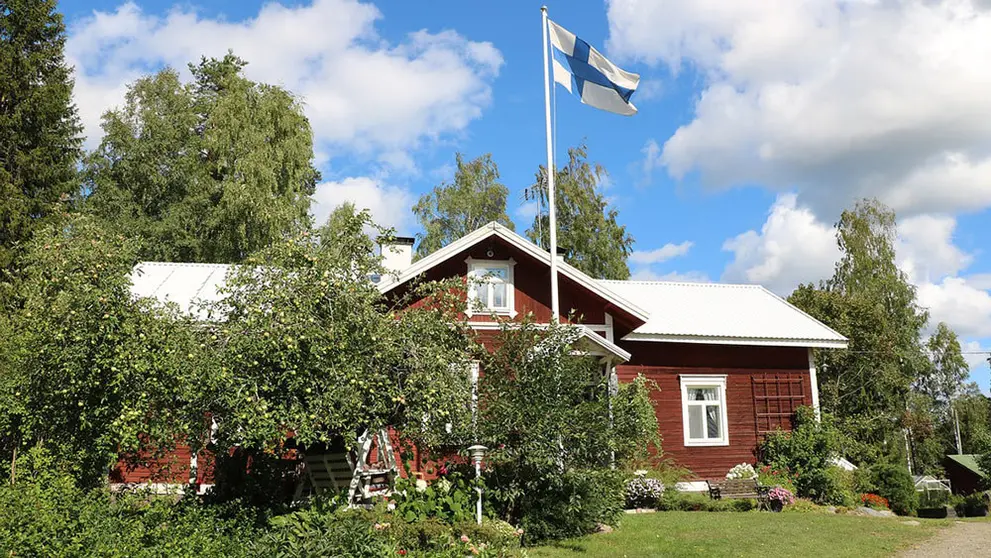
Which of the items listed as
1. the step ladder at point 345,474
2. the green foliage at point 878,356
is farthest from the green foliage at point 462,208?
the step ladder at point 345,474

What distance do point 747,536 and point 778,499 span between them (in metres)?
4.30

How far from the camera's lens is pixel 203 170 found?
29.8 meters

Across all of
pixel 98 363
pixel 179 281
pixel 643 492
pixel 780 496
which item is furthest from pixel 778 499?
pixel 179 281

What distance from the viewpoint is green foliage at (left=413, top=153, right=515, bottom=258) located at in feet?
124

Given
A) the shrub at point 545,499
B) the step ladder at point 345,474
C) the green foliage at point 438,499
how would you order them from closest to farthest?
the green foliage at point 438,499 < the shrub at point 545,499 < the step ladder at point 345,474

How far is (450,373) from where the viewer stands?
10.8m

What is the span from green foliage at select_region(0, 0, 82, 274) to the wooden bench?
64.3 feet

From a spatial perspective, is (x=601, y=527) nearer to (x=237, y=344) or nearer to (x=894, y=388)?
(x=237, y=344)

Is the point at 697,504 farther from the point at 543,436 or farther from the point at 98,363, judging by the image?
the point at 98,363

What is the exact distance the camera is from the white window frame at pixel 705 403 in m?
19.2

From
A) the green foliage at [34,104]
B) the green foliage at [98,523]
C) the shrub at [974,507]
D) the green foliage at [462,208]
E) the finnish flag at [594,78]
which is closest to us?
the green foliage at [98,523]

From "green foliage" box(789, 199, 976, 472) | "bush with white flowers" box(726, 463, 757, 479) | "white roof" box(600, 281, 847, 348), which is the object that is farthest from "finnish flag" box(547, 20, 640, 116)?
"green foliage" box(789, 199, 976, 472)

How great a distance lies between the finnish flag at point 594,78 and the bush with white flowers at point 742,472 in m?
8.80

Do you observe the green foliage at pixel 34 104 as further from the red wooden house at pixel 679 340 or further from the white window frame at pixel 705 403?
the white window frame at pixel 705 403
